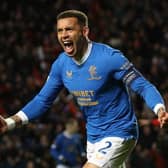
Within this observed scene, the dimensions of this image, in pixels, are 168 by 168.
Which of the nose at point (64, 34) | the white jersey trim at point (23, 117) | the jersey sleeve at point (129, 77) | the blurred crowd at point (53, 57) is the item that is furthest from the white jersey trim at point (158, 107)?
the blurred crowd at point (53, 57)

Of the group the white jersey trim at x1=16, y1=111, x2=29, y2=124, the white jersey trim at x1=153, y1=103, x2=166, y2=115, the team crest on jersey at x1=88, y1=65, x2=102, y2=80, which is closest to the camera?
the white jersey trim at x1=153, y1=103, x2=166, y2=115

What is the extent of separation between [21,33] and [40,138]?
13.7ft

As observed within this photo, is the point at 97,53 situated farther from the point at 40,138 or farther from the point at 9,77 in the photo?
the point at 9,77

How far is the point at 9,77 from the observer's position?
14.2 meters

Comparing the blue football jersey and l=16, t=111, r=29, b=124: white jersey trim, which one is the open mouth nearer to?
the blue football jersey

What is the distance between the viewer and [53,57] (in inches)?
595

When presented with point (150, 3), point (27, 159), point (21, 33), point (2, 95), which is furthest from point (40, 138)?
point (150, 3)

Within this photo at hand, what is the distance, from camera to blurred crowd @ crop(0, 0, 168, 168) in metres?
11.8

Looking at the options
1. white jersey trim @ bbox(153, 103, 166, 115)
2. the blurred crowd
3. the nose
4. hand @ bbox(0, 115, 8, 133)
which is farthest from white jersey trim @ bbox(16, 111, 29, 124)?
the blurred crowd

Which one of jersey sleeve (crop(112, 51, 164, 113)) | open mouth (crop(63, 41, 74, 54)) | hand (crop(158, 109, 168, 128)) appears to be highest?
open mouth (crop(63, 41, 74, 54))

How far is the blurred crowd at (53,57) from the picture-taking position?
11.8 meters

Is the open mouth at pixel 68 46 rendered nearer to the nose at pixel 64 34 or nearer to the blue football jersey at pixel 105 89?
the nose at pixel 64 34

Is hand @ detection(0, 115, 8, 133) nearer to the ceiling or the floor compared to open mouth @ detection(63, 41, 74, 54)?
nearer to the floor

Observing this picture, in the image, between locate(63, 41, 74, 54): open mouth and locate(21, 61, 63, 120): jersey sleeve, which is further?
locate(21, 61, 63, 120): jersey sleeve
